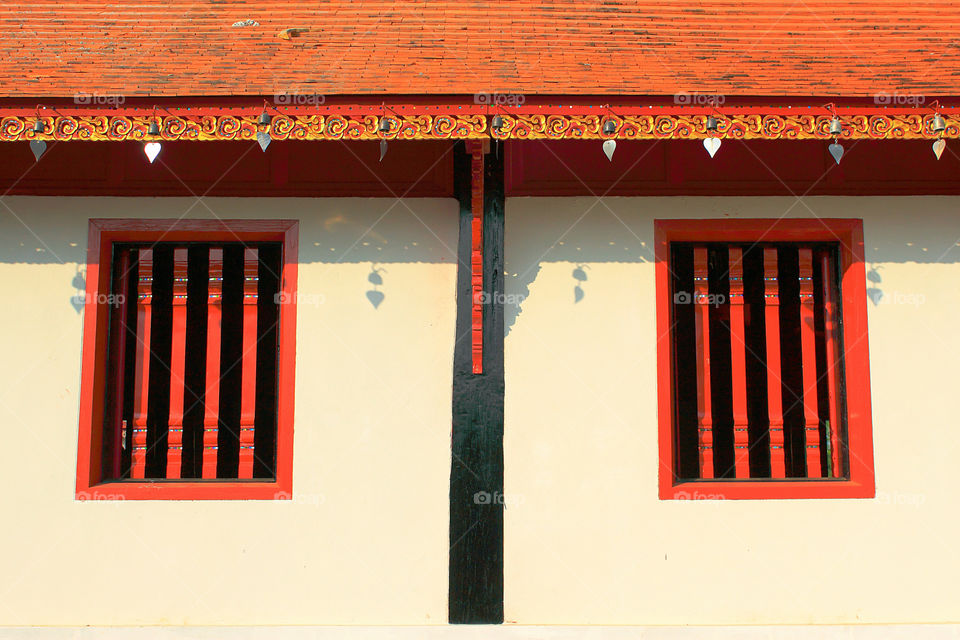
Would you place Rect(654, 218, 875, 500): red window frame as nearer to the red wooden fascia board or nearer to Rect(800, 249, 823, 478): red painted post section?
Rect(800, 249, 823, 478): red painted post section

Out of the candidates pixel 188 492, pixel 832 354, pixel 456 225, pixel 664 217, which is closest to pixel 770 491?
pixel 832 354

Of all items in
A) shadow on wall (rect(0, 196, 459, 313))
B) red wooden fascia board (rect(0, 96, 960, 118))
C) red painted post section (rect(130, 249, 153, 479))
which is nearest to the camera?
red wooden fascia board (rect(0, 96, 960, 118))

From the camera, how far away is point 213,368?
4.84 m

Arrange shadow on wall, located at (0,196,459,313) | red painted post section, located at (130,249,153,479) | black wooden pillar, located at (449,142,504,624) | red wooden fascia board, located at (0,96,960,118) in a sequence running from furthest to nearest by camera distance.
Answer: red painted post section, located at (130,249,153,479), shadow on wall, located at (0,196,459,313), black wooden pillar, located at (449,142,504,624), red wooden fascia board, located at (0,96,960,118)

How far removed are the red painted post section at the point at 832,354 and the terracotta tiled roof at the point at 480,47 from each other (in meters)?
1.27

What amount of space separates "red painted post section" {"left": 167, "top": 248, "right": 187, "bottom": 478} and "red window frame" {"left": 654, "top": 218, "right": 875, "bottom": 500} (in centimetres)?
310

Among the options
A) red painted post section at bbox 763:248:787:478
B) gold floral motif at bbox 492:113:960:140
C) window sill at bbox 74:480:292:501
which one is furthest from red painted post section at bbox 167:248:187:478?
red painted post section at bbox 763:248:787:478

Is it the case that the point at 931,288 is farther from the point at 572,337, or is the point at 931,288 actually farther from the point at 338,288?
the point at 338,288

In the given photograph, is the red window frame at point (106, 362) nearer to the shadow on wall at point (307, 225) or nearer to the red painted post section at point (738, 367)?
the shadow on wall at point (307, 225)

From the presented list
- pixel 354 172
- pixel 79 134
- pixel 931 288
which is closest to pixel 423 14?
pixel 354 172

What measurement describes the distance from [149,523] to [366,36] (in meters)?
3.39

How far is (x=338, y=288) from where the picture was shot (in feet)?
Result: 15.5

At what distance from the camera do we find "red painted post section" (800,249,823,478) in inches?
189

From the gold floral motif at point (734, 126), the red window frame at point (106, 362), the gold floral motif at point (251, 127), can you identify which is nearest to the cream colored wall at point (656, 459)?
the gold floral motif at point (734, 126)
